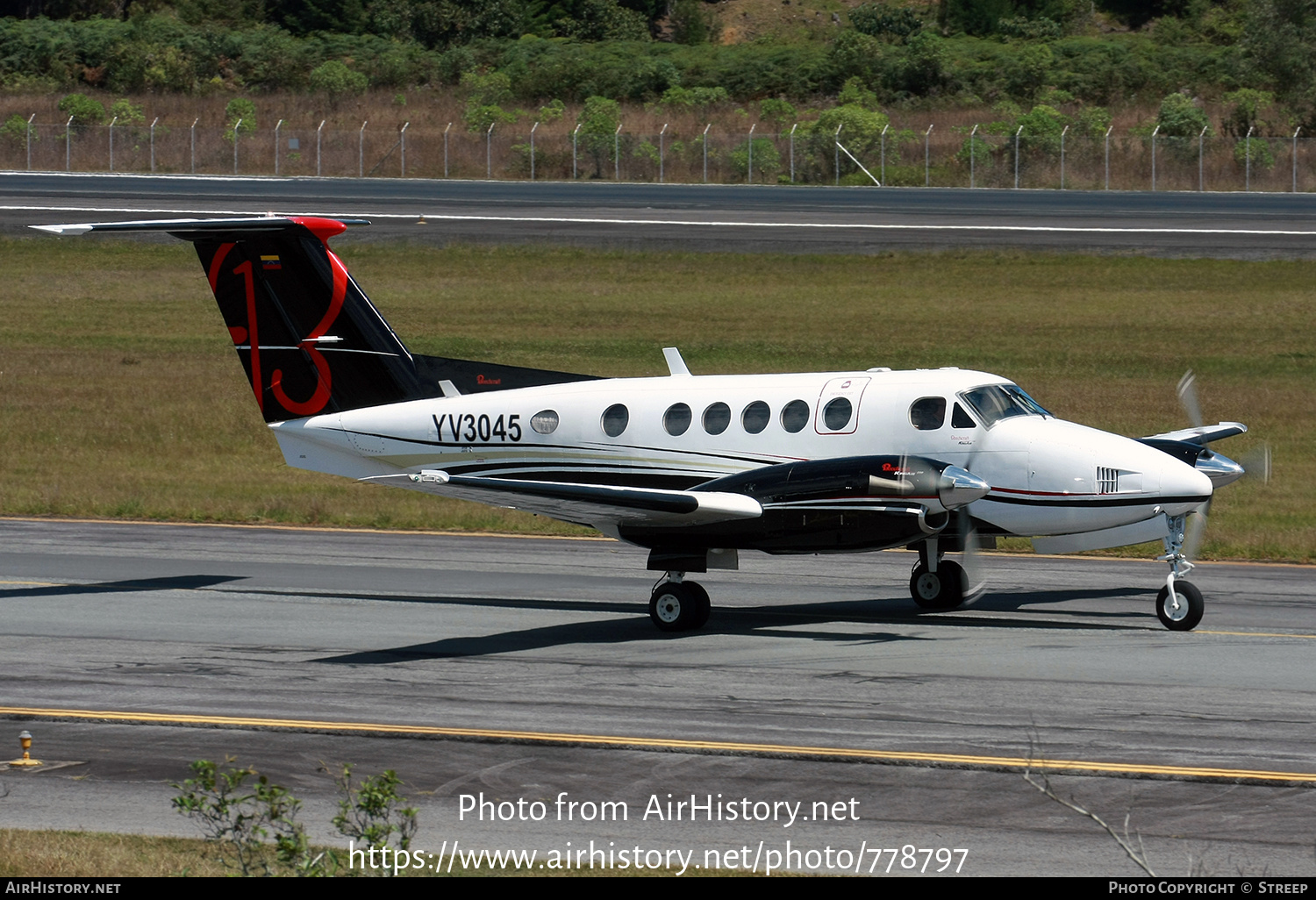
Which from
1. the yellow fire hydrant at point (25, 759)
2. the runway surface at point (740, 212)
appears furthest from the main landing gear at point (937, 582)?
the runway surface at point (740, 212)

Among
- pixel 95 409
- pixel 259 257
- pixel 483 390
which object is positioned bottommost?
pixel 95 409

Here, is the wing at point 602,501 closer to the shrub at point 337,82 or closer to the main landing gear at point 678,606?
the main landing gear at point 678,606

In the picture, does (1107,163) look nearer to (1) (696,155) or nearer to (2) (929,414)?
(1) (696,155)

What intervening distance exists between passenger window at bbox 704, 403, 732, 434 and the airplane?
2 cm

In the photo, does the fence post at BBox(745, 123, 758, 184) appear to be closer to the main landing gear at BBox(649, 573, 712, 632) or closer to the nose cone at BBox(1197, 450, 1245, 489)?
the nose cone at BBox(1197, 450, 1245, 489)

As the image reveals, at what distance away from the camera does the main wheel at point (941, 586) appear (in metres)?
19.6

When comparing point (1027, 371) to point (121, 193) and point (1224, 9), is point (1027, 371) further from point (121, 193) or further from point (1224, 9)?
point (1224, 9)

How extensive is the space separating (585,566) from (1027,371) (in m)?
19.4

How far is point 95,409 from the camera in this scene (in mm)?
38250

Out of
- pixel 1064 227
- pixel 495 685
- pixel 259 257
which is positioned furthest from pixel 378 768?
pixel 1064 227

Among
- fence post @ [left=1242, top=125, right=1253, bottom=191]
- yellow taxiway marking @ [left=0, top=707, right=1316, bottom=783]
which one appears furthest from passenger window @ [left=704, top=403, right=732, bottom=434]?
fence post @ [left=1242, top=125, right=1253, bottom=191]

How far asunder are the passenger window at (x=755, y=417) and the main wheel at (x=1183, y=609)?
4952 mm

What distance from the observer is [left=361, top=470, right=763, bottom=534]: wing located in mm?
17672

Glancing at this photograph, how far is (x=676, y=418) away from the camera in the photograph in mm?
19656
